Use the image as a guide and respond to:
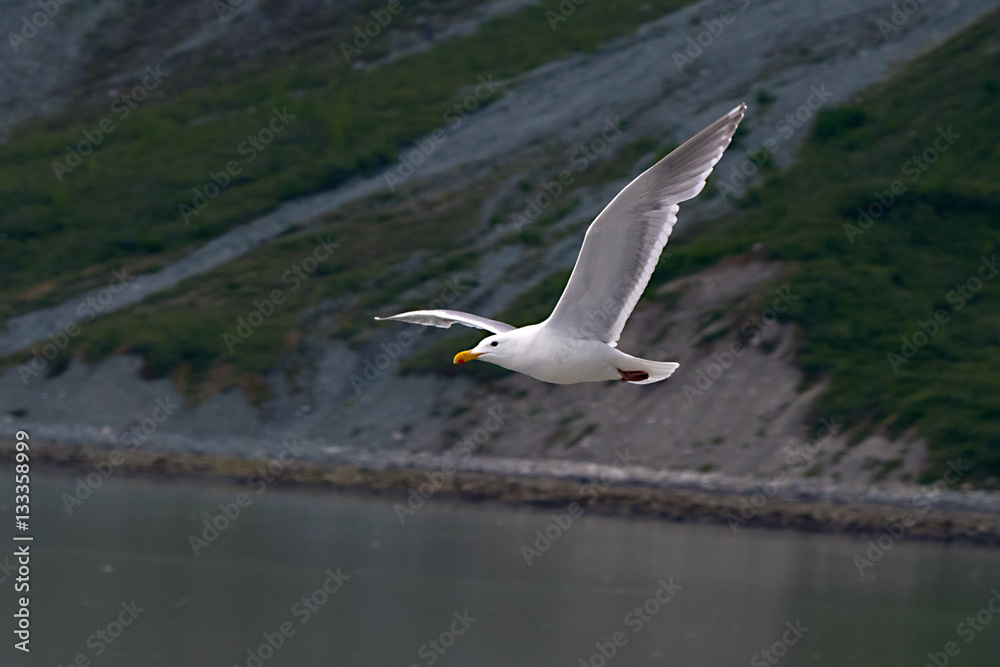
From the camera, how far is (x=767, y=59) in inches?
1714

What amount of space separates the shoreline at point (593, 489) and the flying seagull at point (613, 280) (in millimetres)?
16101

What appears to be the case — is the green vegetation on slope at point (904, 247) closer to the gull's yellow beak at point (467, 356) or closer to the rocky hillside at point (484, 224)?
the rocky hillside at point (484, 224)

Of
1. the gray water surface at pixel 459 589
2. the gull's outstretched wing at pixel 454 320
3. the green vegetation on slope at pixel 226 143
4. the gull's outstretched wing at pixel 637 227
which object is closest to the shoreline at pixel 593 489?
the gray water surface at pixel 459 589

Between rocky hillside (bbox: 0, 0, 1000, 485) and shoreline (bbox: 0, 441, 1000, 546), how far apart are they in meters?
0.56

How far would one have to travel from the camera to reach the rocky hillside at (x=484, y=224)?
30.5 m

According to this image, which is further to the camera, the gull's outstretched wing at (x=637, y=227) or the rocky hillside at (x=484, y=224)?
the rocky hillside at (x=484, y=224)

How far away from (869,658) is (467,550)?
25.1 ft

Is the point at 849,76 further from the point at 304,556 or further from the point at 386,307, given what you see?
the point at 304,556

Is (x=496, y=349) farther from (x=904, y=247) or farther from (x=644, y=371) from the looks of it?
(x=904, y=247)

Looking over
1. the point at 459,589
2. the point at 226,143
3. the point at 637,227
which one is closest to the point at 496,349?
the point at 637,227

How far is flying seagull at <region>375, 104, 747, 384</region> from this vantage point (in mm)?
11133

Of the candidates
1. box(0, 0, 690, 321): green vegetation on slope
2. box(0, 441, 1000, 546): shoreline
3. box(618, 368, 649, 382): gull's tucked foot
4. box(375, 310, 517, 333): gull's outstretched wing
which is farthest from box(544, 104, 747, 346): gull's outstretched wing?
box(0, 0, 690, 321): green vegetation on slope

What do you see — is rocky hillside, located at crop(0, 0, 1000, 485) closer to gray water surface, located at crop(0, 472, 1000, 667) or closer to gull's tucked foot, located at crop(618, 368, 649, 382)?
gray water surface, located at crop(0, 472, 1000, 667)

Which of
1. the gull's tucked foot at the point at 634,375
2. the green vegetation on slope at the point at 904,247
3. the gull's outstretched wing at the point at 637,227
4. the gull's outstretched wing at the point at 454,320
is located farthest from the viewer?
the green vegetation on slope at the point at 904,247
